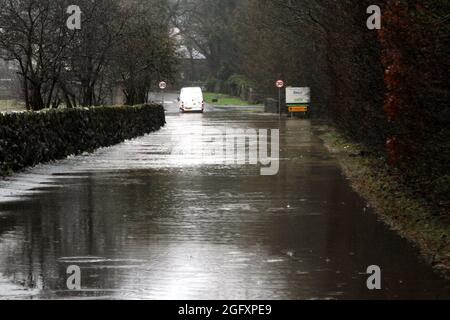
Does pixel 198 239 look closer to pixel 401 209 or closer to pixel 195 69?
pixel 401 209

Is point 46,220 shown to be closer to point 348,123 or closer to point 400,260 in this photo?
point 400,260

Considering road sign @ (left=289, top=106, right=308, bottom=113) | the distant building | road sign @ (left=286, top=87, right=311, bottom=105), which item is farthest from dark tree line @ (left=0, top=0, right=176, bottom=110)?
the distant building

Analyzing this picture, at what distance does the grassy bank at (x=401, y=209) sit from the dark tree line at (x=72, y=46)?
30.2 ft

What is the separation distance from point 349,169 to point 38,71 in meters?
10.2

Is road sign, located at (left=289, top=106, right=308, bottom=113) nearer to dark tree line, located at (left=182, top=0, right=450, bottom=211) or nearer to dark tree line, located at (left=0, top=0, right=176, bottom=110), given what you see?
dark tree line, located at (left=0, top=0, right=176, bottom=110)

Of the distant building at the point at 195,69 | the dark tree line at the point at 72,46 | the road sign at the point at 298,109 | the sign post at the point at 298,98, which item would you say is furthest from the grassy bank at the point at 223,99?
the dark tree line at the point at 72,46

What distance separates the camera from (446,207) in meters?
11.4

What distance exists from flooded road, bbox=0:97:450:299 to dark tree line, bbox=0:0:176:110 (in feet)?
22.4

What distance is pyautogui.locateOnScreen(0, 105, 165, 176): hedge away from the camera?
58.1ft

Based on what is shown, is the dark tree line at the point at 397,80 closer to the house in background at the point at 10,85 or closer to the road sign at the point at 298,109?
the road sign at the point at 298,109

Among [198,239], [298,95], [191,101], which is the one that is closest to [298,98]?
[298,95]

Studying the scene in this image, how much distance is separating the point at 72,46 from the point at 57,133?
255 inches

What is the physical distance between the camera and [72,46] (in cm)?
2733

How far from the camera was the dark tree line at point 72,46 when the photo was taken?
81.1 feet
